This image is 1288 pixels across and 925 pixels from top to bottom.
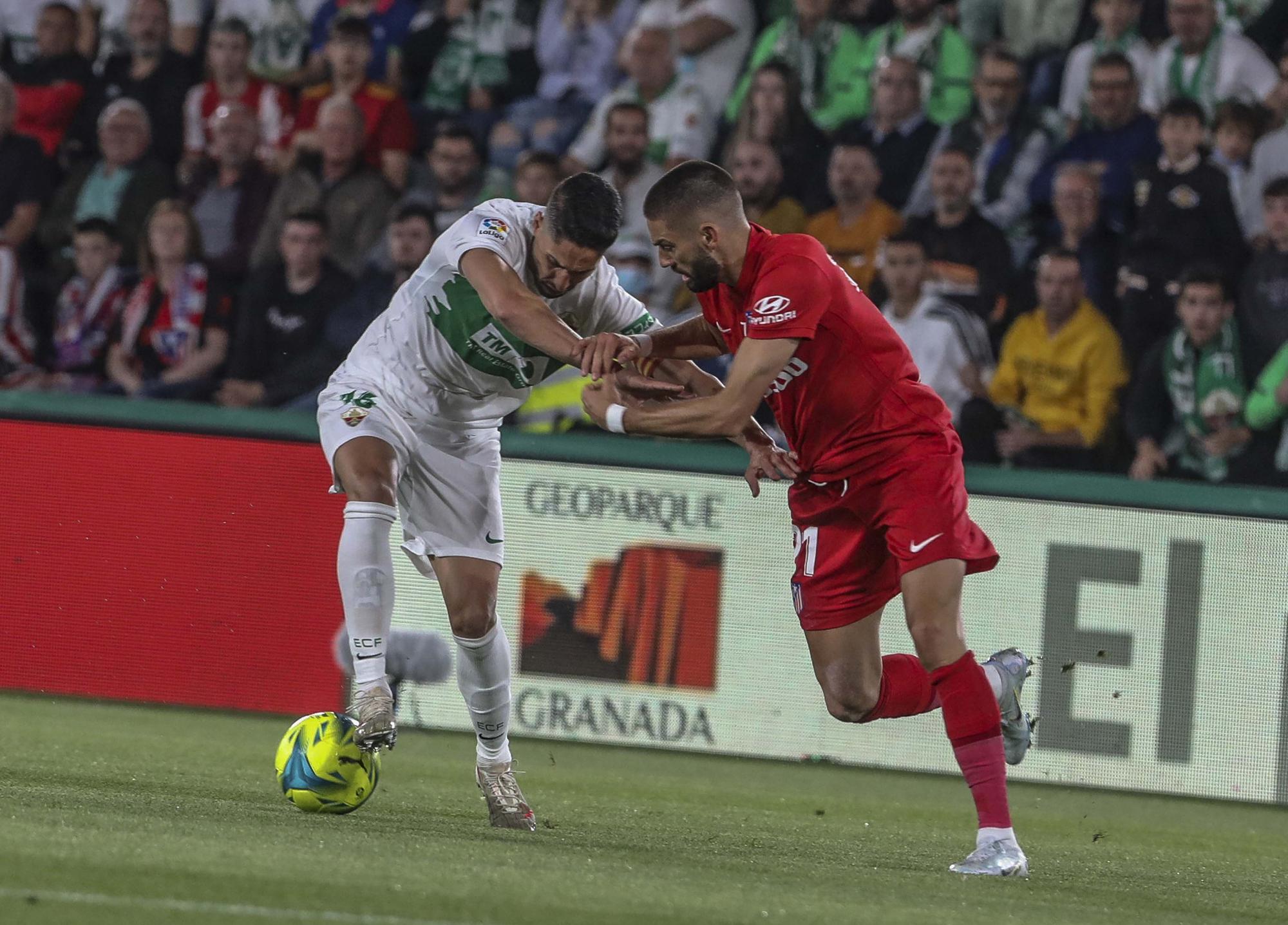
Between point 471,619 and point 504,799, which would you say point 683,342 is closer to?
point 471,619

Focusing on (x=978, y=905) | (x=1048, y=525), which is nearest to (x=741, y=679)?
(x=1048, y=525)

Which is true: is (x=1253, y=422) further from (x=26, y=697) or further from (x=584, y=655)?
(x=26, y=697)

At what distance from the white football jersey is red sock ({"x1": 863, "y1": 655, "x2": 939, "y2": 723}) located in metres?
1.54

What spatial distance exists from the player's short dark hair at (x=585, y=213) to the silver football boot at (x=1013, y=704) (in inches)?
81.2

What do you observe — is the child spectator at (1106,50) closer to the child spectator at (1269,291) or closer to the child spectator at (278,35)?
the child spectator at (1269,291)

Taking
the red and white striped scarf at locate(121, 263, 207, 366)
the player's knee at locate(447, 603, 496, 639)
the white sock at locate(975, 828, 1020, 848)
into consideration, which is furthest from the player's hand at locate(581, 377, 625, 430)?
the red and white striped scarf at locate(121, 263, 207, 366)

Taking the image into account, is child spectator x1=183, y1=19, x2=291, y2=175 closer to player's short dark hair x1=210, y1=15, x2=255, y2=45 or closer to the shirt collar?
player's short dark hair x1=210, y1=15, x2=255, y2=45

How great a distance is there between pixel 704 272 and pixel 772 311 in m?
0.36

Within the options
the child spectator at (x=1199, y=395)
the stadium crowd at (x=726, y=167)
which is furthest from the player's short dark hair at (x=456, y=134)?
the child spectator at (x=1199, y=395)

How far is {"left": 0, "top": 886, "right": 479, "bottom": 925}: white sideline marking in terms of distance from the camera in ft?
13.2

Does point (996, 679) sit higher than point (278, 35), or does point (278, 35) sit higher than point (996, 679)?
point (278, 35)

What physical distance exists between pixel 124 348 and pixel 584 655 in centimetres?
453

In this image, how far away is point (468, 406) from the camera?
6.78 meters

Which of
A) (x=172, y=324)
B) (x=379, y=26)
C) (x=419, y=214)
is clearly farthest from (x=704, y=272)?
(x=379, y=26)
